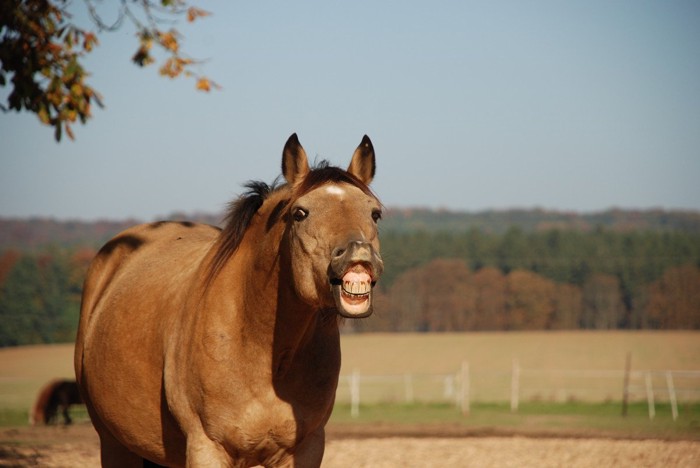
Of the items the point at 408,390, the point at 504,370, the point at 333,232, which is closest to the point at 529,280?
the point at 504,370

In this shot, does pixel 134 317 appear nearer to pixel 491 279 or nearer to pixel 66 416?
pixel 66 416

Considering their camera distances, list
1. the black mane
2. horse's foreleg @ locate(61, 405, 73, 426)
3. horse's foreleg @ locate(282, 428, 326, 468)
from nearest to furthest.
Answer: horse's foreleg @ locate(282, 428, 326, 468), the black mane, horse's foreleg @ locate(61, 405, 73, 426)

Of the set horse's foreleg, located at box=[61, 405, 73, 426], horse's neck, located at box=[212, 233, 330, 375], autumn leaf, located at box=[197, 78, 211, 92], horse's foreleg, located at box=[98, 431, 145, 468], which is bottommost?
horse's foreleg, located at box=[61, 405, 73, 426]

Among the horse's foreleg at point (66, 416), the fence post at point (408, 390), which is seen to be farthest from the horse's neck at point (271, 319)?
the fence post at point (408, 390)

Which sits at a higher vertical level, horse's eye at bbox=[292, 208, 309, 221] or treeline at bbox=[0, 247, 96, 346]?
horse's eye at bbox=[292, 208, 309, 221]

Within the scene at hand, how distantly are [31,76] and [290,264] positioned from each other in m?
3.54

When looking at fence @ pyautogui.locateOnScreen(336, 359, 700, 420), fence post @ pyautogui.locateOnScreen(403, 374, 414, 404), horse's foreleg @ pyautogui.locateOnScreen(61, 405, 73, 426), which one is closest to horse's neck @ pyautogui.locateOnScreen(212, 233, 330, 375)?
horse's foreleg @ pyautogui.locateOnScreen(61, 405, 73, 426)

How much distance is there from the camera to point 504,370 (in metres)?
50.8

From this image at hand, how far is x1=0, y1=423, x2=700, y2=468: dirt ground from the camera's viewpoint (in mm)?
10268

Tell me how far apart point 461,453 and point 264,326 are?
8.26 m

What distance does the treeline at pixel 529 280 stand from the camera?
84750 millimetres

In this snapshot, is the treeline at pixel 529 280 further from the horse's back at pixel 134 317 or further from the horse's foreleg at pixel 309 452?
the horse's foreleg at pixel 309 452

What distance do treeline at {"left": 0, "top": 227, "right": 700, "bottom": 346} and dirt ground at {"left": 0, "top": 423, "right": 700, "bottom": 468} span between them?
65016 millimetres

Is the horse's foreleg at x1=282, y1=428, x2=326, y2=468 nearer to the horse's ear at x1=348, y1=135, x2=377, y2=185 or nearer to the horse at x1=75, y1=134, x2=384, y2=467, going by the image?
the horse at x1=75, y1=134, x2=384, y2=467
